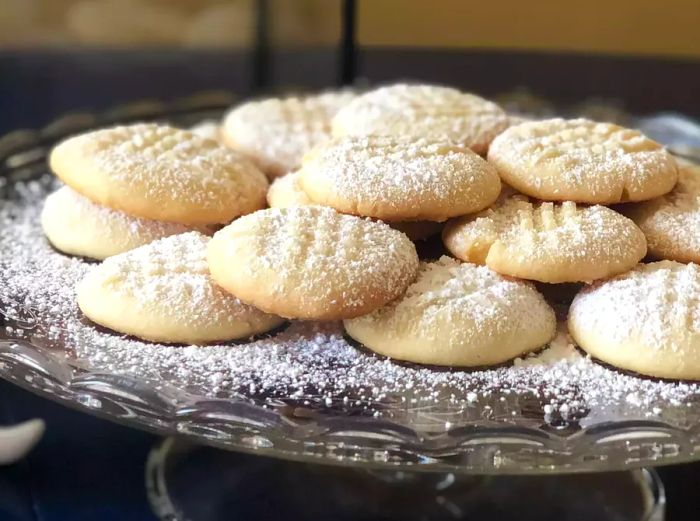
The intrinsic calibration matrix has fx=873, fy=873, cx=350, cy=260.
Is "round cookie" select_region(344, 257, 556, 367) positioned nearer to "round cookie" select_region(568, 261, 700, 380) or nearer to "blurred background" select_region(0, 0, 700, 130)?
"round cookie" select_region(568, 261, 700, 380)

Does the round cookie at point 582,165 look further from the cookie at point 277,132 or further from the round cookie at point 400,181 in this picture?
the cookie at point 277,132

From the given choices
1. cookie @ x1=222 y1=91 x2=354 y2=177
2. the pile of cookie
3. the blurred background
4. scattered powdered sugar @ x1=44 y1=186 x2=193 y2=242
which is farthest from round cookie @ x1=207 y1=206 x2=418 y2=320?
the blurred background

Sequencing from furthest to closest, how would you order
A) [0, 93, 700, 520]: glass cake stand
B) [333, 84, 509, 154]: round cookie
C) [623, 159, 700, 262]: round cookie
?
[333, 84, 509, 154]: round cookie < [623, 159, 700, 262]: round cookie < [0, 93, 700, 520]: glass cake stand

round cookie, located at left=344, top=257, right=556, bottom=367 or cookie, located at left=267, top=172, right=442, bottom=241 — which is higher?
cookie, located at left=267, top=172, right=442, bottom=241

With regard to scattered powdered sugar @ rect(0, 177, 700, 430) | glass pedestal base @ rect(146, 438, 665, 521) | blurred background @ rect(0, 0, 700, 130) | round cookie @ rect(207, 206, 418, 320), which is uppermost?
round cookie @ rect(207, 206, 418, 320)

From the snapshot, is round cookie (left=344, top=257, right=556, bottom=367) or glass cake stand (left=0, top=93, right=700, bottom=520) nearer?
glass cake stand (left=0, top=93, right=700, bottom=520)

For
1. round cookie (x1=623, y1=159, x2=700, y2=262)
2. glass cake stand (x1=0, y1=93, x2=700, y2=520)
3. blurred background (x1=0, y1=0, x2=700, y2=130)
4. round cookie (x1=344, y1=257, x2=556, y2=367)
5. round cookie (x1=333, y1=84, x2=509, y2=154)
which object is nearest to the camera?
glass cake stand (x1=0, y1=93, x2=700, y2=520)

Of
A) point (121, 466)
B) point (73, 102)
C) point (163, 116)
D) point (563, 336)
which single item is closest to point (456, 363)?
point (563, 336)
